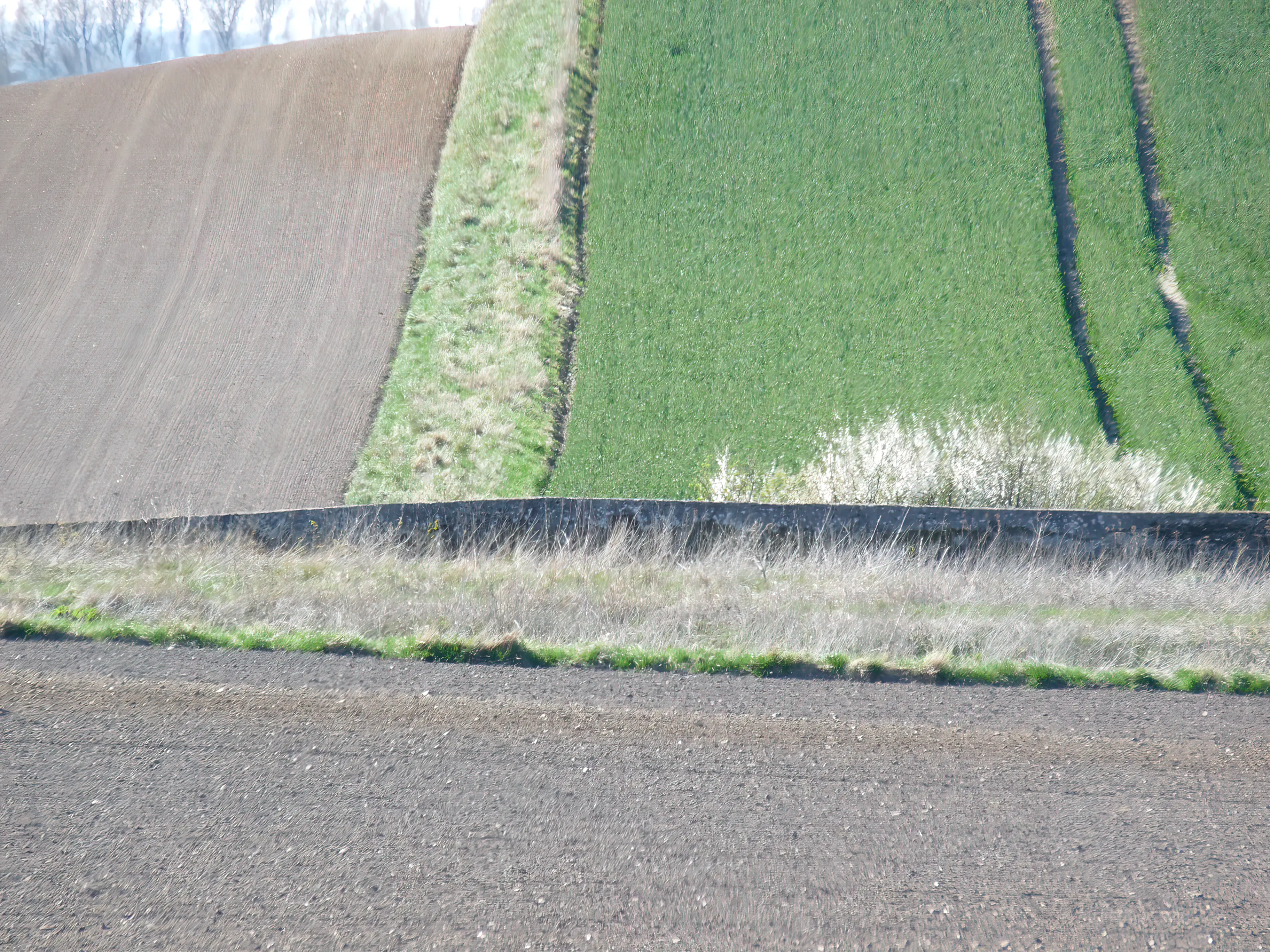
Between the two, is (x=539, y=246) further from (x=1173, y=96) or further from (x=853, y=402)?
(x=1173, y=96)

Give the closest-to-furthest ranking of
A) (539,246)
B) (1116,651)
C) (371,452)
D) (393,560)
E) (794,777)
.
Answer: (794,777)
(1116,651)
(393,560)
(371,452)
(539,246)

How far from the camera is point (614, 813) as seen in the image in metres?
4.50

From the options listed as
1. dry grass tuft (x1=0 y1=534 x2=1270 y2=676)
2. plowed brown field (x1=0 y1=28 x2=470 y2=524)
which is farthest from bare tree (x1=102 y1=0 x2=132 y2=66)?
dry grass tuft (x1=0 y1=534 x2=1270 y2=676)

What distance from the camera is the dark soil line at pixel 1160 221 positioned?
13.8m

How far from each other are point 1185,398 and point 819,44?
1354 centimetres

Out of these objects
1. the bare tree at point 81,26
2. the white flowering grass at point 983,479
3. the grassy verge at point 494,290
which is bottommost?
the white flowering grass at point 983,479

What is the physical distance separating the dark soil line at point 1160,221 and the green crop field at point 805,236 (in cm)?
211

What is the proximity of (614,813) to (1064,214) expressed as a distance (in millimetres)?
18137

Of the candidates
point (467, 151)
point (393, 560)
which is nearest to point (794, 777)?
point (393, 560)

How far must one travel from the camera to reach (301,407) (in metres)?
14.9

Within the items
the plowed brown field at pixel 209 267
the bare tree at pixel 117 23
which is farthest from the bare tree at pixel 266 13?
the plowed brown field at pixel 209 267

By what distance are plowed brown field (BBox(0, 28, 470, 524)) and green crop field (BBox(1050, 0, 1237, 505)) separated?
14112 mm

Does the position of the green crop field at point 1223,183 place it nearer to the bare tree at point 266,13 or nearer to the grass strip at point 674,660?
the grass strip at point 674,660

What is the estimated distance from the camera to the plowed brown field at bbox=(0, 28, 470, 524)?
44.9 feet
